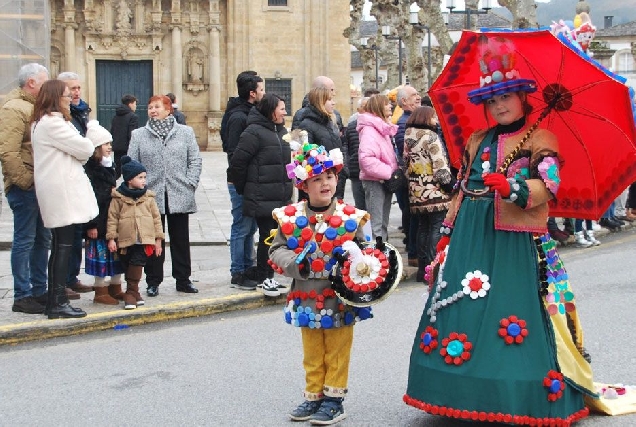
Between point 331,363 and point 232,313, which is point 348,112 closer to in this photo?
point 232,313

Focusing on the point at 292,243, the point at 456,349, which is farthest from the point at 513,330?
the point at 292,243

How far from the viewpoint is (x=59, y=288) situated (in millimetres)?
8797

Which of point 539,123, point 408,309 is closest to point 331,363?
point 539,123

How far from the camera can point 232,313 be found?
9625 millimetres

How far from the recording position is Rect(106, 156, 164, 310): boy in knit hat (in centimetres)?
932

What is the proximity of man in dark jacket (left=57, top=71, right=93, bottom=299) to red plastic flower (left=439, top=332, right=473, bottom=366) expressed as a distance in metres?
4.80

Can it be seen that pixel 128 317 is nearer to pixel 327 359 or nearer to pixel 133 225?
pixel 133 225

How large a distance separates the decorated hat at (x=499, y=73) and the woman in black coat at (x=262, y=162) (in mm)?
3860

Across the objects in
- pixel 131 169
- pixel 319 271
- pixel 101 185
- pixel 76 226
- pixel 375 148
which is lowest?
pixel 76 226

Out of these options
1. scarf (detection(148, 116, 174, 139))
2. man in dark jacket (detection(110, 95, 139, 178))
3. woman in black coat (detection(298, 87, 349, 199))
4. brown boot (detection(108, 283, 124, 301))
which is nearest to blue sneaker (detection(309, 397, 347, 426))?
brown boot (detection(108, 283, 124, 301))

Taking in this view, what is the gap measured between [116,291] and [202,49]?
2997 cm

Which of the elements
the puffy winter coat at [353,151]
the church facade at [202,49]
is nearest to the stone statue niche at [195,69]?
the church facade at [202,49]

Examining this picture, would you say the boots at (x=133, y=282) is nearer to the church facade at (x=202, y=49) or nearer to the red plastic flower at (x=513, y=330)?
the red plastic flower at (x=513, y=330)

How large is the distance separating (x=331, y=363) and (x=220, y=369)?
164 cm
